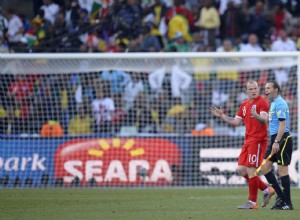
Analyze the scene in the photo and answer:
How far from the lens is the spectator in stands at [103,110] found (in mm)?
21031

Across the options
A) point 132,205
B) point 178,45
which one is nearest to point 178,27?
point 178,45

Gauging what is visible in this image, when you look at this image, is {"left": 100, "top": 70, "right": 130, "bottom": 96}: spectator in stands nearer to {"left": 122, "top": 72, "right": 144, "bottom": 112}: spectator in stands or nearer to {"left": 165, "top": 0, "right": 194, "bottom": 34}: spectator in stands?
{"left": 122, "top": 72, "right": 144, "bottom": 112}: spectator in stands

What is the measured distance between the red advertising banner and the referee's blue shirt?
7.43 metres

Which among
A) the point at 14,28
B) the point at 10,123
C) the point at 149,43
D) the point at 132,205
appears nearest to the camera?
the point at 132,205

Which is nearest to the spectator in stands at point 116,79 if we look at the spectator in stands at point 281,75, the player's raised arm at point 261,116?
the spectator in stands at point 281,75

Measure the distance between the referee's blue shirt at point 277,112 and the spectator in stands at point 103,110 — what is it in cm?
854

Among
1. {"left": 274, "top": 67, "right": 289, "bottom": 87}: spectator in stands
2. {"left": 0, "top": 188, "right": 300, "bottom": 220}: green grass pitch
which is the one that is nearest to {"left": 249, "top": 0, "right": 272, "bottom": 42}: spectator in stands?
{"left": 274, "top": 67, "right": 289, "bottom": 87}: spectator in stands

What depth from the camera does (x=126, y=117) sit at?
2131 centimetres

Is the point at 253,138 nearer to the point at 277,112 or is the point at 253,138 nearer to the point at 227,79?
the point at 277,112

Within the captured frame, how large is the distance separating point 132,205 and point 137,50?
36.2ft

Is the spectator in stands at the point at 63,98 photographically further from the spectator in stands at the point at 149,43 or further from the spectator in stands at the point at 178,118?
the spectator in stands at the point at 149,43

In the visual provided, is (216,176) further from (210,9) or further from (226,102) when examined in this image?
(210,9)

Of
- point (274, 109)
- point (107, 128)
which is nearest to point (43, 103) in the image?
point (107, 128)

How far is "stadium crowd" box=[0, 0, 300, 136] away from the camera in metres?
21.1
